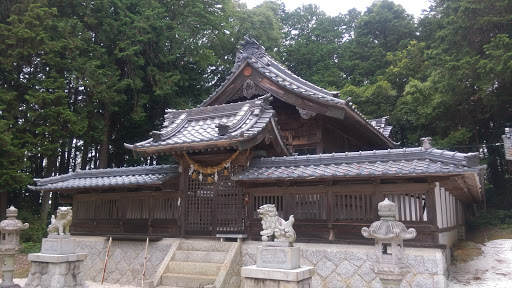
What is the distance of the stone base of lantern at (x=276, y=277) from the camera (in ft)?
21.8

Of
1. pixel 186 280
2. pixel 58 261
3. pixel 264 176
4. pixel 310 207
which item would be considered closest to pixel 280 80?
pixel 264 176

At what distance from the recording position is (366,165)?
31.6 ft

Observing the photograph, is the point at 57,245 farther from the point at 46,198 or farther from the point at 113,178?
the point at 46,198

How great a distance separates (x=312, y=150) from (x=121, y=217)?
7.55 m

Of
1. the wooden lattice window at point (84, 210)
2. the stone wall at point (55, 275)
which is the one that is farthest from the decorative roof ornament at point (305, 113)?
the stone wall at point (55, 275)

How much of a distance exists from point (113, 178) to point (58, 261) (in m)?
4.24

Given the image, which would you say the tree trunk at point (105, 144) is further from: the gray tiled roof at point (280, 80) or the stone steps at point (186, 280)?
the stone steps at point (186, 280)

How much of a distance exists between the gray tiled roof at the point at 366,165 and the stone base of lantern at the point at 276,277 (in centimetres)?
310

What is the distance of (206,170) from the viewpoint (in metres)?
11.7

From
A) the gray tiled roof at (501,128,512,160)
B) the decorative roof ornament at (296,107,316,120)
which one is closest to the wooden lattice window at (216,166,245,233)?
the decorative roof ornament at (296,107,316,120)

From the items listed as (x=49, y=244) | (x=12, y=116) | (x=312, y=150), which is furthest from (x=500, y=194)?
(x=12, y=116)

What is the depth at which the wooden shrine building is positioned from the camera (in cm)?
929

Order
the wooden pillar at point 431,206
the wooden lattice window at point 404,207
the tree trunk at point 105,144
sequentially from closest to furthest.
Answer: the wooden pillar at point 431,206 < the wooden lattice window at point 404,207 < the tree trunk at point 105,144

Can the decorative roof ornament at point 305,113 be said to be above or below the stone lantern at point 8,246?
above
